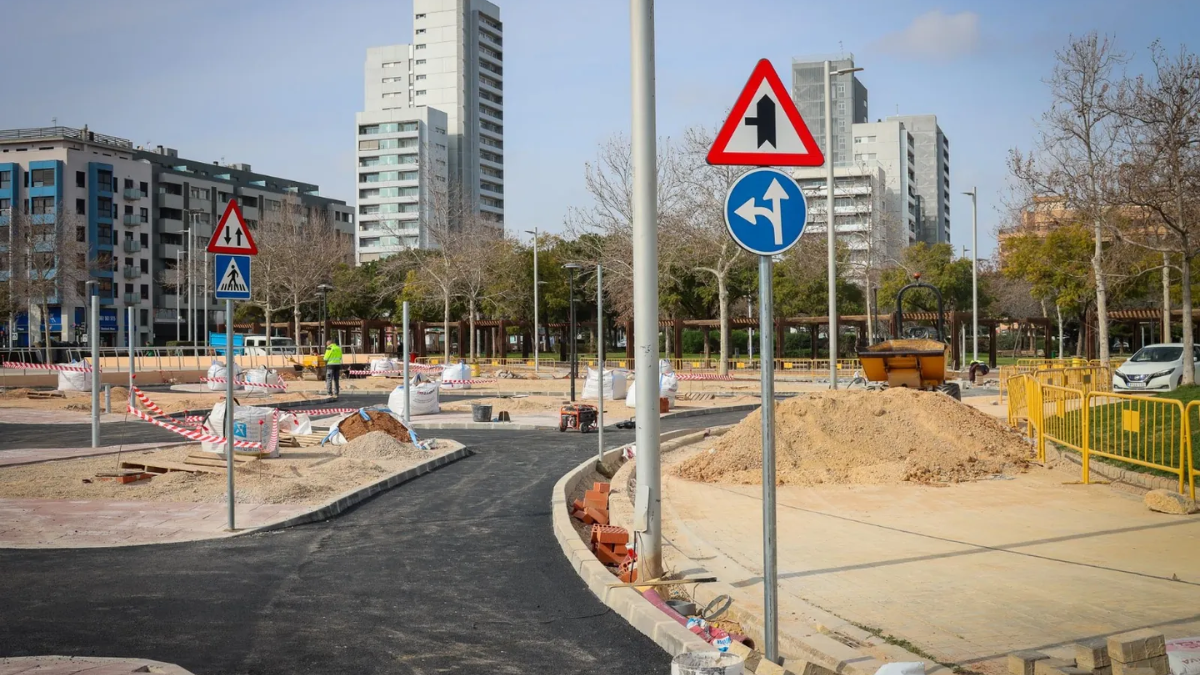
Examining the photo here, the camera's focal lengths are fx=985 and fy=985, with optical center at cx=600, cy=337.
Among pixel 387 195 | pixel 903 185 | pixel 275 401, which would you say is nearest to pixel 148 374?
pixel 275 401

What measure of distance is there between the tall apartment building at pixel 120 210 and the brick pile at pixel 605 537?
63.7 meters

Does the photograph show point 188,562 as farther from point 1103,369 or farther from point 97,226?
point 97,226

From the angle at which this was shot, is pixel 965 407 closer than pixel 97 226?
Yes

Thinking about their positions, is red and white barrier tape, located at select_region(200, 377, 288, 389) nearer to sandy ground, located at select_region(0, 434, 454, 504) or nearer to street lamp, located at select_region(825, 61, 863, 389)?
sandy ground, located at select_region(0, 434, 454, 504)

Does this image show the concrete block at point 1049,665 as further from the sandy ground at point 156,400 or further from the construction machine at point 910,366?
the sandy ground at point 156,400

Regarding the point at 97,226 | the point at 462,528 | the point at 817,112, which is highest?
the point at 817,112

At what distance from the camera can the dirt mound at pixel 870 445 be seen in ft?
41.6

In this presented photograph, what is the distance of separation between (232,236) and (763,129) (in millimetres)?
6277

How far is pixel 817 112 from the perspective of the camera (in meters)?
113

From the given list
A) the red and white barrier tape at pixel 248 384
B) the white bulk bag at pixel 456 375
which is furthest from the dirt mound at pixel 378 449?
the white bulk bag at pixel 456 375

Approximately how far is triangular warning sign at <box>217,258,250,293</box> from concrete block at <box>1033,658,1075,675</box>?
25.8ft

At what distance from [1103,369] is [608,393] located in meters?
13.7

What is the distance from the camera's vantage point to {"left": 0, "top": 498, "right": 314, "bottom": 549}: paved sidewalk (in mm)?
8773

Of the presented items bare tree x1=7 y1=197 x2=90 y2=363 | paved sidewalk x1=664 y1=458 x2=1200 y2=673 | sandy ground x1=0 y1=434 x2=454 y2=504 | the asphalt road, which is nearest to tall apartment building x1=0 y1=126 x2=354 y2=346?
bare tree x1=7 y1=197 x2=90 y2=363
